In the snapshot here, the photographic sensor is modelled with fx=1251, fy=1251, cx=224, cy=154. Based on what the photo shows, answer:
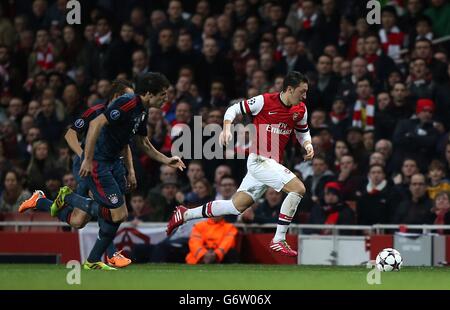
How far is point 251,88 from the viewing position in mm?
19703

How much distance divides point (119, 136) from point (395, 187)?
16.9 ft

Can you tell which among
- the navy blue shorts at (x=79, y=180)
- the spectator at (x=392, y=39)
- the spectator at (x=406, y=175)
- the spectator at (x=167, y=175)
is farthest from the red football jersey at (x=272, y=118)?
the spectator at (x=392, y=39)

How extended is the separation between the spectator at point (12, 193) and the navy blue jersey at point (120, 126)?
552 centimetres

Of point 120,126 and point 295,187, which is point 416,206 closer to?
point 295,187

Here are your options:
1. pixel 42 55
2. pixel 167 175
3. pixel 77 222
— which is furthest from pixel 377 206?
pixel 42 55

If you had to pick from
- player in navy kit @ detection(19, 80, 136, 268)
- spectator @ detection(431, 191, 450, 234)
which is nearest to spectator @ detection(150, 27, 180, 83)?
spectator @ detection(431, 191, 450, 234)

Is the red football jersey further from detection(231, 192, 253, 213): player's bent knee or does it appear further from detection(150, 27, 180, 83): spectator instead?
detection(150, 27, 180, 83): spectator

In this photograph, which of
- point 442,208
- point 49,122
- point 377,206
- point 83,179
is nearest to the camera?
point 83,179

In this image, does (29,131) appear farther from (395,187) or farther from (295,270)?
(295,270)

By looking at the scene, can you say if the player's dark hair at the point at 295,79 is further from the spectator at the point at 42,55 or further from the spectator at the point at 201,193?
the spectator at the point at 42,55

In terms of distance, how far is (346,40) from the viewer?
66.3 feet

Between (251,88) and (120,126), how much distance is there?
6777mm

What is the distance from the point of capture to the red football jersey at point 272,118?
46.4ft

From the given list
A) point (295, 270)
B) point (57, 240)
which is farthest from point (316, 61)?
point (295, 270)
